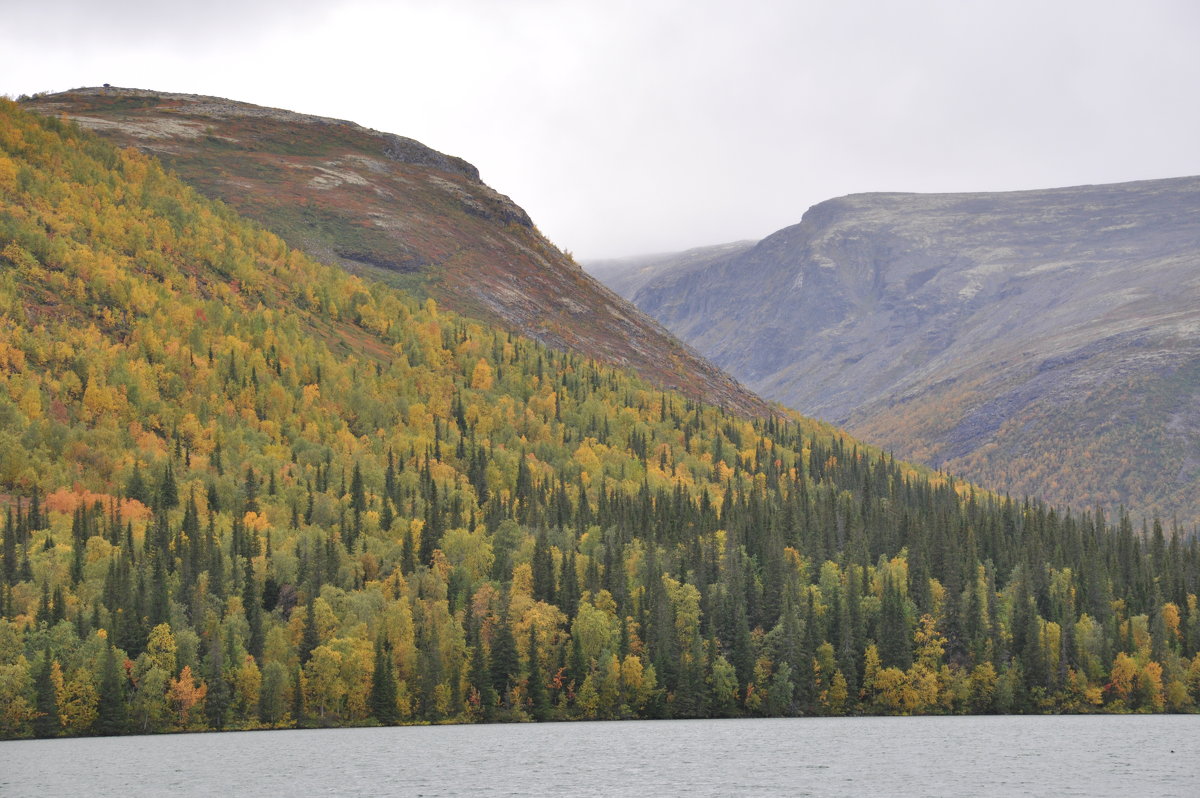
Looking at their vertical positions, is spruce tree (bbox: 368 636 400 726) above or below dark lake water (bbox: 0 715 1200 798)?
above

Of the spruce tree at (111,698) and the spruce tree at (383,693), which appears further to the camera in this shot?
the spruce tree at (383,693)

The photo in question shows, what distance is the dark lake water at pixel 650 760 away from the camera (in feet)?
389

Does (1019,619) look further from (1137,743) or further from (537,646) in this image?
(537,646)

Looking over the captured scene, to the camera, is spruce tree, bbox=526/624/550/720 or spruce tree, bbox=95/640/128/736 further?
spruce tree, bbox=526/624/550/720

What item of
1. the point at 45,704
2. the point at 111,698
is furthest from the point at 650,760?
the point at 45,704

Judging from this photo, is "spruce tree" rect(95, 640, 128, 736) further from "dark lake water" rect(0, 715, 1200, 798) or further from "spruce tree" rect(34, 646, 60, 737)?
"spruce tree" rect(34, 646, 60, 737)

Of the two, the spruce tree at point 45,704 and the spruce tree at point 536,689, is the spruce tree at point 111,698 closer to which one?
the spruce tree at point 45,704

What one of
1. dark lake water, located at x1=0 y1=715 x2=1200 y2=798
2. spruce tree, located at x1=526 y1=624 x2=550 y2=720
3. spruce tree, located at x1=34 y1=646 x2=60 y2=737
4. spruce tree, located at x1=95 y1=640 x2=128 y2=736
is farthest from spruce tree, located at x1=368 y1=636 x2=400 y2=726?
spruce tree, located at x1=34 y1=646 x2=60 y2=737

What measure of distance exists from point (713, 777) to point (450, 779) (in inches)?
960

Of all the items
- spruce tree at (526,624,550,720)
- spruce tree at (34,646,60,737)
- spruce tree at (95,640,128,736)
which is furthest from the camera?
spruce tree at (526,624,550,720)

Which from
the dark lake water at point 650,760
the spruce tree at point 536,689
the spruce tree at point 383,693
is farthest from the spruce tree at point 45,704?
the spruce tree at point 536,689

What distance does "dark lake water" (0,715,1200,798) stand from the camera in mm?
118625

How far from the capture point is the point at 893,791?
11519cm

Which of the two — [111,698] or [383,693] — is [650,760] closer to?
[383,693]
